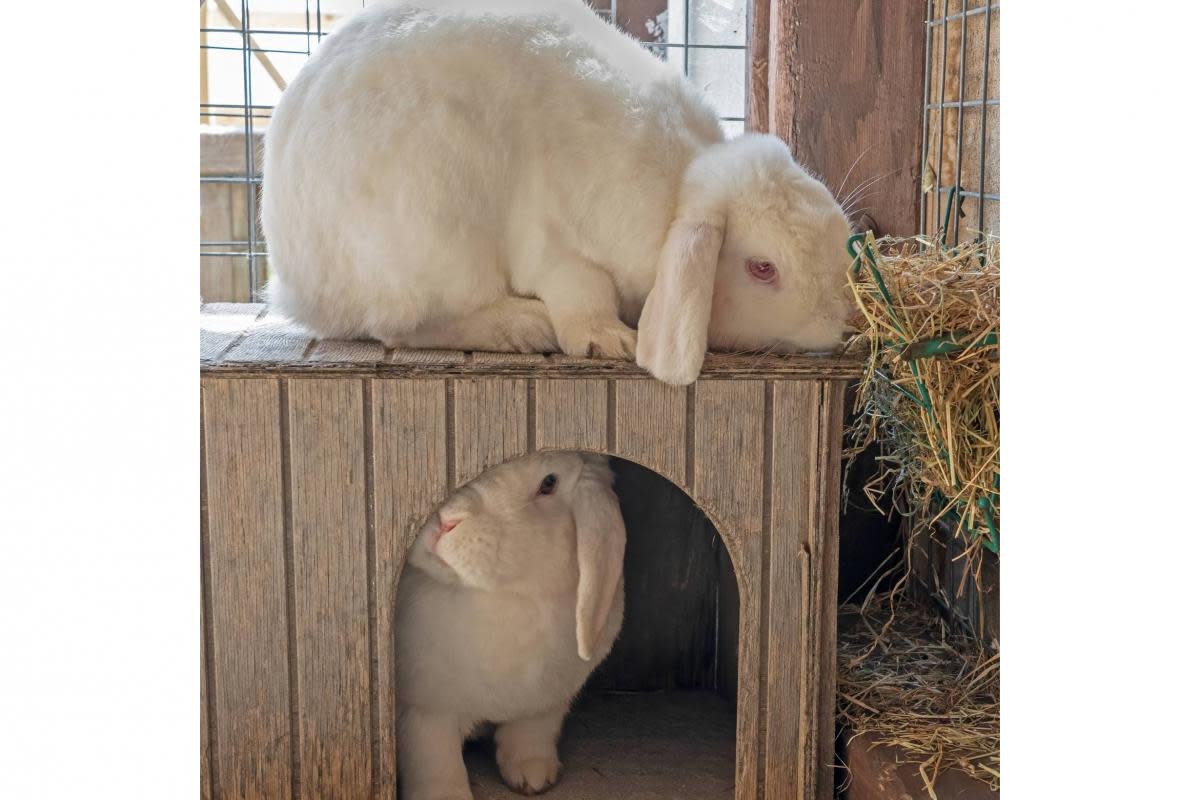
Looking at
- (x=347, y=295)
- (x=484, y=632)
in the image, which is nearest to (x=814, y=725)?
(x=484, y=632)

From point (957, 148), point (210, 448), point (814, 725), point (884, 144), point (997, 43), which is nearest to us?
point (210, 448)

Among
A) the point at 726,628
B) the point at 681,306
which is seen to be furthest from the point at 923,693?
the point at 681,306

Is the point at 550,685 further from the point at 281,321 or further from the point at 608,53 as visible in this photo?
the point at 608,53

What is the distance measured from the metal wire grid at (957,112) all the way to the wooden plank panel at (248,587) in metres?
1.46

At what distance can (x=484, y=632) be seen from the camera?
2.61 meters

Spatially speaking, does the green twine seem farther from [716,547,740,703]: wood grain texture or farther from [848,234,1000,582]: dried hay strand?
[716,547,740,703]: wood grain texture

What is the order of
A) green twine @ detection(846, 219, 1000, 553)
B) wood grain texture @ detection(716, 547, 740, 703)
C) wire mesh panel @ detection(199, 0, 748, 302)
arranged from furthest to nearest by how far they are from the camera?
wire mesh panel @ detection(199, 0, 748, 302) → wood grain texture @ detection(716, 547, 740, 703) → green twine @ detection(846, 219, 1000, 553)

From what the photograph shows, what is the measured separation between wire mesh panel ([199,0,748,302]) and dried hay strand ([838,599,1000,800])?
1565 millimetres

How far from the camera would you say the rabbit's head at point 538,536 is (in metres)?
2.52

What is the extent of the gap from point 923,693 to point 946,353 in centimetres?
76

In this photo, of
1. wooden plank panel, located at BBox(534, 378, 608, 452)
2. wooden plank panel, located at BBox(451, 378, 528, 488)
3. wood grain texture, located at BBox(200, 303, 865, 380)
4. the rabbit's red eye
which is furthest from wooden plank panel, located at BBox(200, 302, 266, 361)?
the rabbit's red eye

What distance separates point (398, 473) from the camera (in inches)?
92.8

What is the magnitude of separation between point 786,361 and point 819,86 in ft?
3.54

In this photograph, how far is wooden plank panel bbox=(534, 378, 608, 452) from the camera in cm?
236
